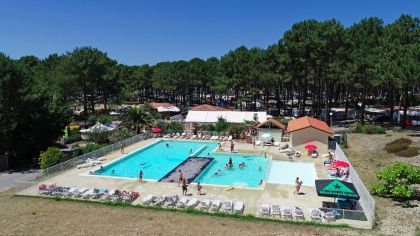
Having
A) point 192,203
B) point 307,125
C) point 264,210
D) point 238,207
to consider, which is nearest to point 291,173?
point 307,125

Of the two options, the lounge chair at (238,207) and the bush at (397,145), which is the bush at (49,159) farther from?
the bush at (397,145)

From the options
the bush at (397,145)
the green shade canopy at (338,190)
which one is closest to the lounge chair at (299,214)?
the green shade canopy at (338,190)

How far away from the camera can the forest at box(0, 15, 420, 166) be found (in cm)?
2984

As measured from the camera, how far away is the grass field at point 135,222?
15656 mm

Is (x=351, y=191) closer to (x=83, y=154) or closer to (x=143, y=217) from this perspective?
(x=143, y=217)

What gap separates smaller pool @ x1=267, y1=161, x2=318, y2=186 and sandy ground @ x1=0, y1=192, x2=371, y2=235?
7.63 metres

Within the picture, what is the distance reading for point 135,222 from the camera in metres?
16.8

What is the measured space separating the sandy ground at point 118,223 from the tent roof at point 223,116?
2657 centimetres

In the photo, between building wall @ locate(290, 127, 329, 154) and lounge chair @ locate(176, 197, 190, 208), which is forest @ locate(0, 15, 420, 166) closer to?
building wall @ locate(290, 127, 329, 154)

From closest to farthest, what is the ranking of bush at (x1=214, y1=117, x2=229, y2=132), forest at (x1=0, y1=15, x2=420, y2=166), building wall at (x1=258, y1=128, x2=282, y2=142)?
1. forest at (x1=0, y1=15, x2=420, y2=166)
2. building wall at (x1=258, y1=128, x2=282, y2=142)
3. bush at (x1=214, y1=117, x2=229, y2=132)

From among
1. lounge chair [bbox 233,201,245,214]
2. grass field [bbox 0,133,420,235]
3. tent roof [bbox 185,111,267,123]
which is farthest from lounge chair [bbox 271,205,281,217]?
tent roof [bbox 185,111,267,123]

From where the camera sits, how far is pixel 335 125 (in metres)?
50.5

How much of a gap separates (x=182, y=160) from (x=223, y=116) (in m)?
13.9

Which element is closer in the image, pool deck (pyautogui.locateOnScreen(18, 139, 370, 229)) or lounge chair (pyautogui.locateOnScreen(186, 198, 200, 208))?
lounge chair (pyautogui.locateOnScreen(186, 198, 200, 208))
